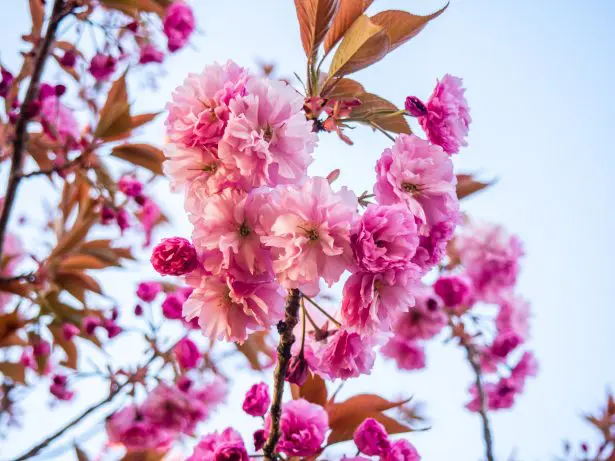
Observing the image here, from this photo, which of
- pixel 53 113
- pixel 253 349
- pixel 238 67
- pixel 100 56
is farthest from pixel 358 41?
pixel 53 113

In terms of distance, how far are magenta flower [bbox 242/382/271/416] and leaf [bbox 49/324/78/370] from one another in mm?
1177

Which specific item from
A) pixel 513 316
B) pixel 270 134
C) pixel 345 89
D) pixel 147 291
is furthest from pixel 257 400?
pixel 513 316

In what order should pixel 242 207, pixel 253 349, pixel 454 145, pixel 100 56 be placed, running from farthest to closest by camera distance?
pixel 100 56 < pixel 253 349 < pixel 454 145 < pixel 242 207

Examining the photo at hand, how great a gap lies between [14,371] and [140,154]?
871 mm

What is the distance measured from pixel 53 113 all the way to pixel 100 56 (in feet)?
0.94

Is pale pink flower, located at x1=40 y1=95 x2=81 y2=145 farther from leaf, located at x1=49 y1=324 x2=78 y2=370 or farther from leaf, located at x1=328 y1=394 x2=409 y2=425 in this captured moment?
leaf, located at x1=328 y1=394 x2=409 y2=425

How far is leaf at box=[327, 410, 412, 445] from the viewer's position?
3.43 ft

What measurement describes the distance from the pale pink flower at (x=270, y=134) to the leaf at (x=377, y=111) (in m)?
0.17

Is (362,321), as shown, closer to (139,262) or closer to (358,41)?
(358,41)

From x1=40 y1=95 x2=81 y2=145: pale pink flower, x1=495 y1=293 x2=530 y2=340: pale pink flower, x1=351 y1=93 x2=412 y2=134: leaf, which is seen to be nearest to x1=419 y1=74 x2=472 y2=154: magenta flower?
x1=351 y1=93 x2=412 y2=134: leaf

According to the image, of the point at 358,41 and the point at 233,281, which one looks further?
the point at 358,41

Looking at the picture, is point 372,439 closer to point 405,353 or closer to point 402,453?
point 402,453

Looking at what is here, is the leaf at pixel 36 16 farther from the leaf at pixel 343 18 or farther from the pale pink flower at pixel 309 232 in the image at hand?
the pale pink flower at pixel 309 232

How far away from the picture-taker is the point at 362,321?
0.75 m
